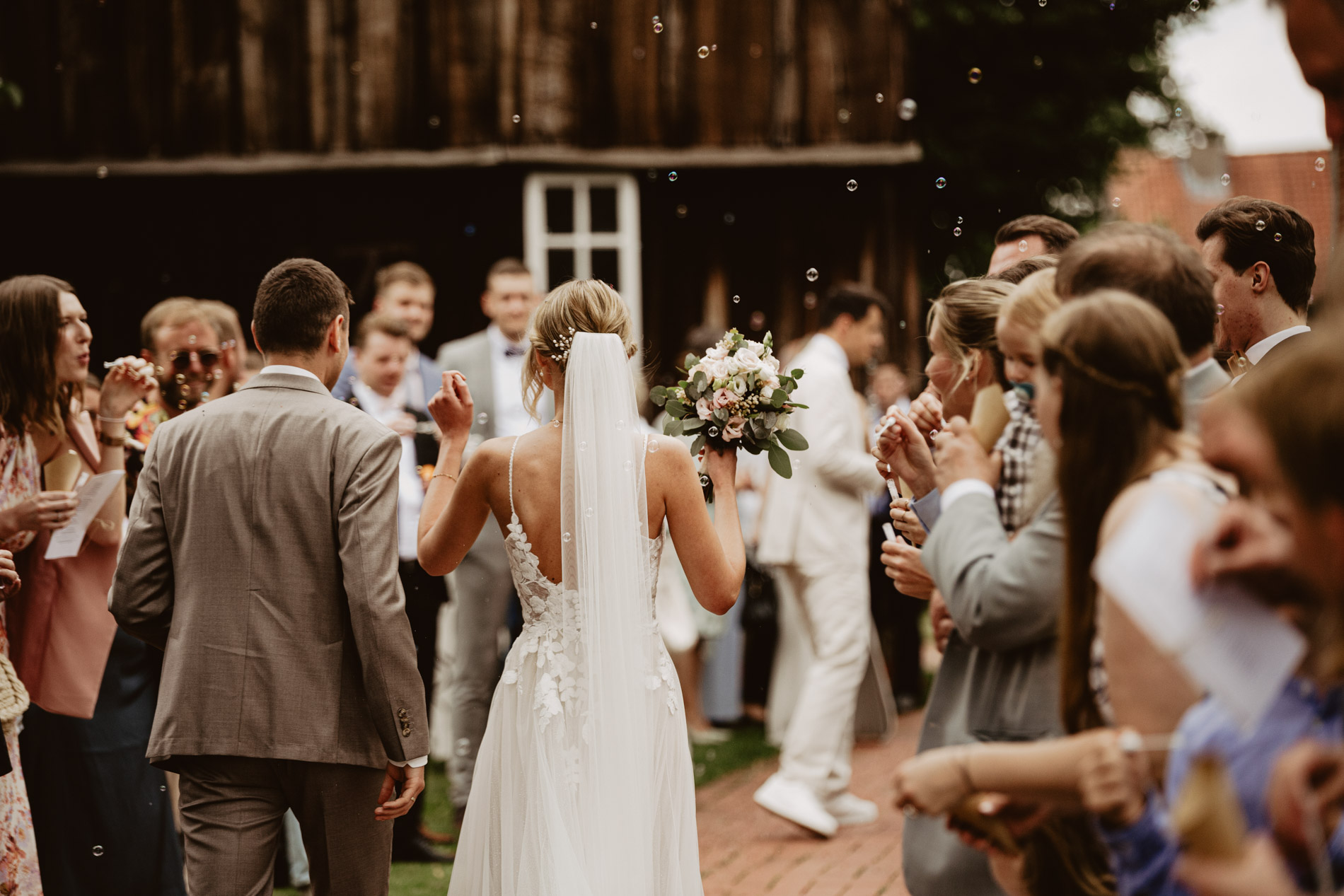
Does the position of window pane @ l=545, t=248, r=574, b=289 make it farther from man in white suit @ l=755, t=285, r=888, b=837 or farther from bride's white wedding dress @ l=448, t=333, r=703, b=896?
bride's white wedding dress @ l=448, t=333, r=703, b=896

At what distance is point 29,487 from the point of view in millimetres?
4305

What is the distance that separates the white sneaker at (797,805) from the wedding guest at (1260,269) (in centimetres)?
323

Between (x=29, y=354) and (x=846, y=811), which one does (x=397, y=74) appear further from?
(x=846, y=811)

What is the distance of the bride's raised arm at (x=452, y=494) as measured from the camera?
3721mm

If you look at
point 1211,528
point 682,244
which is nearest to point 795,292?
point 682,244

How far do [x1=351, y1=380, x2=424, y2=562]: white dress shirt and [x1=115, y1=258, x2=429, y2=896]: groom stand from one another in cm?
233

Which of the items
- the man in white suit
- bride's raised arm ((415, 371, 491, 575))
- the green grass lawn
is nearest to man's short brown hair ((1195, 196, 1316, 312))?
bride's raised arm ((415, 371, 491, 575))

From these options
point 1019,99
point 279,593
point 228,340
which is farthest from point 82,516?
point 1019,99

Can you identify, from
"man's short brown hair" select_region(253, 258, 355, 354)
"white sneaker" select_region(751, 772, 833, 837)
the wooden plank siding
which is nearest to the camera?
"man's short brown hair" select_region(253, 258, 355, 354)

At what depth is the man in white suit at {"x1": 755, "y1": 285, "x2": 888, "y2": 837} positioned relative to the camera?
6.36 metres

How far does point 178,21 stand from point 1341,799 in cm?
1073

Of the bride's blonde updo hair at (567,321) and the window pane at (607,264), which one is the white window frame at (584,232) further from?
the bride's blonde updo hair at (567,321)

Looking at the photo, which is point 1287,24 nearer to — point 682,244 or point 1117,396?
point 1117,396

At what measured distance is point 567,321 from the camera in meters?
3.73
